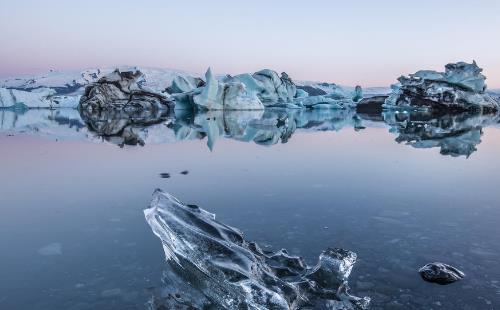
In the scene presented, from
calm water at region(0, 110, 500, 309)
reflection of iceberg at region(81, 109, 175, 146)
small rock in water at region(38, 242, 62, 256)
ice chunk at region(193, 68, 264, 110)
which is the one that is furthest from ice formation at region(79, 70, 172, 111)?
small rock in water at region(38, 242, 62, 256)

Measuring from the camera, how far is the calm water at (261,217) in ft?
8.91

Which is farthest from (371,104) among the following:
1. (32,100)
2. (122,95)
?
(32,100)

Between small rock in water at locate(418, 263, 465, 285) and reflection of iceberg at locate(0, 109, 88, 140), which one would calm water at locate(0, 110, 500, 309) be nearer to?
small rock in water at locate(418, 263, 465, 285)

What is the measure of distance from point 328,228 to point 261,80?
50.3m

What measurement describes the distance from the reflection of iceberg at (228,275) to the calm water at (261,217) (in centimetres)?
17

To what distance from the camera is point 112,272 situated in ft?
9.64

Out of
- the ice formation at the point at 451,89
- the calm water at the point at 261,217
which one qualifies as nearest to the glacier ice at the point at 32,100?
the ice formation at the point at 451,89

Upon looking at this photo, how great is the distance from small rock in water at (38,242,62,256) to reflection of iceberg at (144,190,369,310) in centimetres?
107

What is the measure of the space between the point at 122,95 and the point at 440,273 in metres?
39.9

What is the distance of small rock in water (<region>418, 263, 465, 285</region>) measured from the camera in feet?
9.15

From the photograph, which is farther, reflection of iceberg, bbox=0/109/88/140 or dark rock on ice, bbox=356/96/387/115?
dark rock on ice, bbox=356/96/387/115

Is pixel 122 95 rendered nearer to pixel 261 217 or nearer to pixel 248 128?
pixel 248 128

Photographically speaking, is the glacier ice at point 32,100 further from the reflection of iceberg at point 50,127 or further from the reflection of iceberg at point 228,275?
the reflection of iceberg at point 228,275

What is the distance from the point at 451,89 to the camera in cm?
4059
